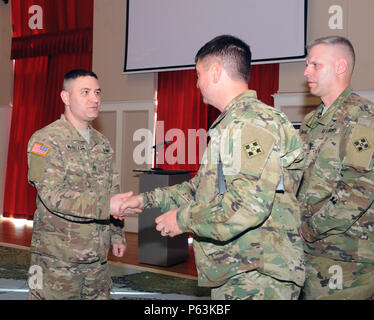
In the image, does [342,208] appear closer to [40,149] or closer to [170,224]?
[170,224]

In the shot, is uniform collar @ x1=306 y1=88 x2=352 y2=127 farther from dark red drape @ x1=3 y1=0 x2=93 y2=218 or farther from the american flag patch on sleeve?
dark red drape @ x1=3 y1=0 x2=93 y2=218

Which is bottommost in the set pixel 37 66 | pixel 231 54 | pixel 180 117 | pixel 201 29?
pixel 231 54

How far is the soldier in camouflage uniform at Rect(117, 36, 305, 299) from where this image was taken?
1.27m

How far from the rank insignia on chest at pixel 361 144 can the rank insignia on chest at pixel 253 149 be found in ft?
2.46

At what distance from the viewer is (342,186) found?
5.98 feet

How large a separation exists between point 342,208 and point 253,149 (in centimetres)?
72

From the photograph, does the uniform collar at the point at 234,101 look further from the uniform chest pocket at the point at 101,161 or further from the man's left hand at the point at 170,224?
the uniform chest pocket at the point at 101,161

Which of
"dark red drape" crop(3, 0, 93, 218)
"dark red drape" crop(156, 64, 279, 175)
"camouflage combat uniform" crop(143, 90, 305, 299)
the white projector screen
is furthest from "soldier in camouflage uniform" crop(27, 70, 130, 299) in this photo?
"dark red drape" crop(3, 0, 93, 218)

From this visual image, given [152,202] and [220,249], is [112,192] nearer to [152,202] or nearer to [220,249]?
[152,202]

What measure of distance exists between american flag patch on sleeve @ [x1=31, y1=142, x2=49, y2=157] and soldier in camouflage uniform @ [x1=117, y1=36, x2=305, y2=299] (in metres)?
0.90

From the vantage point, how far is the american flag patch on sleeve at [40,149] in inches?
81.4

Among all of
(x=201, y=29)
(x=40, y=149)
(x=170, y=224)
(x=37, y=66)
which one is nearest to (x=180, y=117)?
(x=201, y=29)

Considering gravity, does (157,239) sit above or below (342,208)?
below
